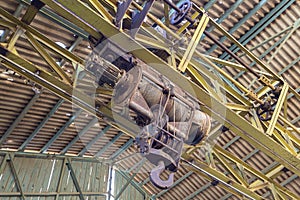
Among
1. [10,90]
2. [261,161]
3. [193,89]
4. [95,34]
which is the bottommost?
[193,89]

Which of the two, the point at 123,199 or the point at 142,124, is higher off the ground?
the point at 123,199

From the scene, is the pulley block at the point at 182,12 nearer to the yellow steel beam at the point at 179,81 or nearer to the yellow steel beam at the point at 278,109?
the yellow steel beam at the point at 179,81

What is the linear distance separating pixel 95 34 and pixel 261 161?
27.0ft

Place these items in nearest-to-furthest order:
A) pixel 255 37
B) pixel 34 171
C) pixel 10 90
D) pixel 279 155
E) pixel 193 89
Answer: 1. pixel 193 89
2. pixel 279 155
3. pixel 10 90
4. pixel 255 37
5. pixel 34 171

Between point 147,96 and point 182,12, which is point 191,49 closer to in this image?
point 182,12

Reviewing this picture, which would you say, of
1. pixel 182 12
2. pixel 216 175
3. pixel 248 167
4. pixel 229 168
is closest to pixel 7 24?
pixel 182 12

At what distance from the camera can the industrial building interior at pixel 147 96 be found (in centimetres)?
391

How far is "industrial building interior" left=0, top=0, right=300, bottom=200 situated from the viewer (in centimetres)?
391

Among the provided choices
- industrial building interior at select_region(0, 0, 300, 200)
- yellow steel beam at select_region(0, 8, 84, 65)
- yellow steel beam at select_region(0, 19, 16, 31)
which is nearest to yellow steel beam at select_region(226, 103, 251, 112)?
industrial building interior at select_region(0, 0, 300, 200)

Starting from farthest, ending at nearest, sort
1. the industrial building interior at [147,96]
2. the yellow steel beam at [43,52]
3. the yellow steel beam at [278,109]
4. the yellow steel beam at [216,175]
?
the yellow steel beam at [216,175]
the yellow steel beam at [278,109]
the yellow steel beam at [43,52]
the industrial building interior at [147,96]

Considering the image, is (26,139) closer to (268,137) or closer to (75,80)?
(75,80)

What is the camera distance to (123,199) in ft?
42.2

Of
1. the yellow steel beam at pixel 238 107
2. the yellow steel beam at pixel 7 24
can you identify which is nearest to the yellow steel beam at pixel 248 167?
the yellow steel beam at pixel 238 107

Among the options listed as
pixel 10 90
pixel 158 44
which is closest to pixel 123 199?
pixel 10 90
